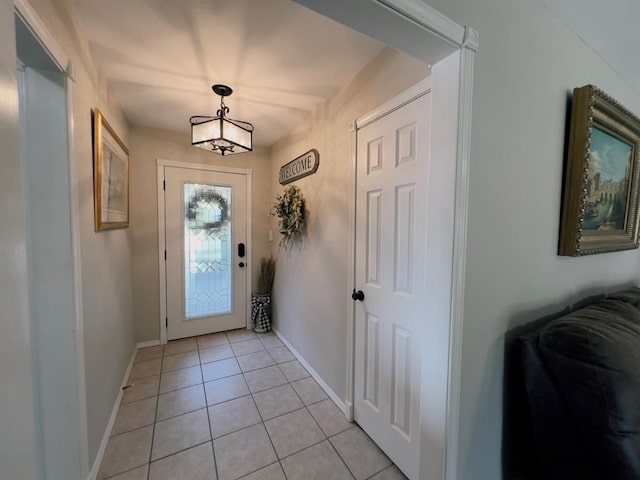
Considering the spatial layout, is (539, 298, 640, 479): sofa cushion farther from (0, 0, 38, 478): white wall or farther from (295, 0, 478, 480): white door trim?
(0, 0, 38, 478): white wall

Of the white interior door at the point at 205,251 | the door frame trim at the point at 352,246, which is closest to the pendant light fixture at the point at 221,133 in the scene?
the door frame trim at the point at 352,246

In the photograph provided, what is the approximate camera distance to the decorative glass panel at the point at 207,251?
310 cm

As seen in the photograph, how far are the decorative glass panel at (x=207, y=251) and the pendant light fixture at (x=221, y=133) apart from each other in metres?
1.26

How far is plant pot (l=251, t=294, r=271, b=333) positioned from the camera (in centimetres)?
331

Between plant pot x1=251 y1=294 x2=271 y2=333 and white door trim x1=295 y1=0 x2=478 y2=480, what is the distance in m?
2.60

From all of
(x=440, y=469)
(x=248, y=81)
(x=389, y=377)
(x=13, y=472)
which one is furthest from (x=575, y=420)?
(x=248, y=81)

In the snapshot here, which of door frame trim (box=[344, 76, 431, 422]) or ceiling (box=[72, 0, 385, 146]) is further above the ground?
ceiling (box=[72, 0, 385, 146])

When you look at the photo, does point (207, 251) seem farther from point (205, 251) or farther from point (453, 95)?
point (453, 95)

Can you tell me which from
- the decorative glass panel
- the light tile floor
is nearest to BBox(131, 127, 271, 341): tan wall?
the decorative glass panel

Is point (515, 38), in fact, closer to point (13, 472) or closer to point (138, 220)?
point (13, 472)

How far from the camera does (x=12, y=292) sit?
57cm

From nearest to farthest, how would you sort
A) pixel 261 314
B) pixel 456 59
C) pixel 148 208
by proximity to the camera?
pixel 456 59 → pixel 148 208 → pixel 261 314

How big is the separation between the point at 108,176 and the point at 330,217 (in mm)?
1625

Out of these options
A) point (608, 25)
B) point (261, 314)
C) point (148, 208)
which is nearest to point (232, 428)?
point (261, 314)
